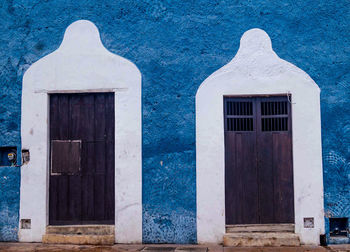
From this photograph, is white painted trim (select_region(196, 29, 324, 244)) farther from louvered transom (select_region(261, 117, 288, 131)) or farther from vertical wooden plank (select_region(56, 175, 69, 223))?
vertical wooden plank (select_region(56, 175, 69, 223))

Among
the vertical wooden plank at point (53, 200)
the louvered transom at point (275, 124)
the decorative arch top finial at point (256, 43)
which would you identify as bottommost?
the vertical wooden plank at point (53, 200)

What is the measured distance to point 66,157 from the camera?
20.7ft

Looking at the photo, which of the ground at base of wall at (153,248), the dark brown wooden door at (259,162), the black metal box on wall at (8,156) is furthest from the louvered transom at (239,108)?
the black metal box on wall at (8,156)

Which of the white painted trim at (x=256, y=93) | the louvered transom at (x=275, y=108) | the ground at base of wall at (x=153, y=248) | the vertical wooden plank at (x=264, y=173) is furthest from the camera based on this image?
the louvered transom at (x=275, y=108)

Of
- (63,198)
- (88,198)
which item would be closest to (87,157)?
(88,198)

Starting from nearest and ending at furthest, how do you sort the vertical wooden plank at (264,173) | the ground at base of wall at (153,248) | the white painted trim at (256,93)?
1. the ground at base of wall at (153,248)
2. the white painted trim at (256,93)
3. the vertical wooden plank at (264,173)

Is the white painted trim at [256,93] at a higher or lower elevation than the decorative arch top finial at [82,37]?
lower

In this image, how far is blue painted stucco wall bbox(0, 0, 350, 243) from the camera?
237 inches

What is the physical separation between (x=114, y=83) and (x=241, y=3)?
97.5 inches

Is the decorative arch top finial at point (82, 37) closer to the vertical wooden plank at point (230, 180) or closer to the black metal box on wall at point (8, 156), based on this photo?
the black metal box on wall at point (8, 156)

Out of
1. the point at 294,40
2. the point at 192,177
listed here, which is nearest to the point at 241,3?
the point at 294,40

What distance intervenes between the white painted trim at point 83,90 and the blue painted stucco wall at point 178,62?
141 millimetres

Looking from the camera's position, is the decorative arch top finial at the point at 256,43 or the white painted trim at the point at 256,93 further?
the decorative arch top finial at the point at 256,43

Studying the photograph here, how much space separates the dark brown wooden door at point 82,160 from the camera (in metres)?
6.22
